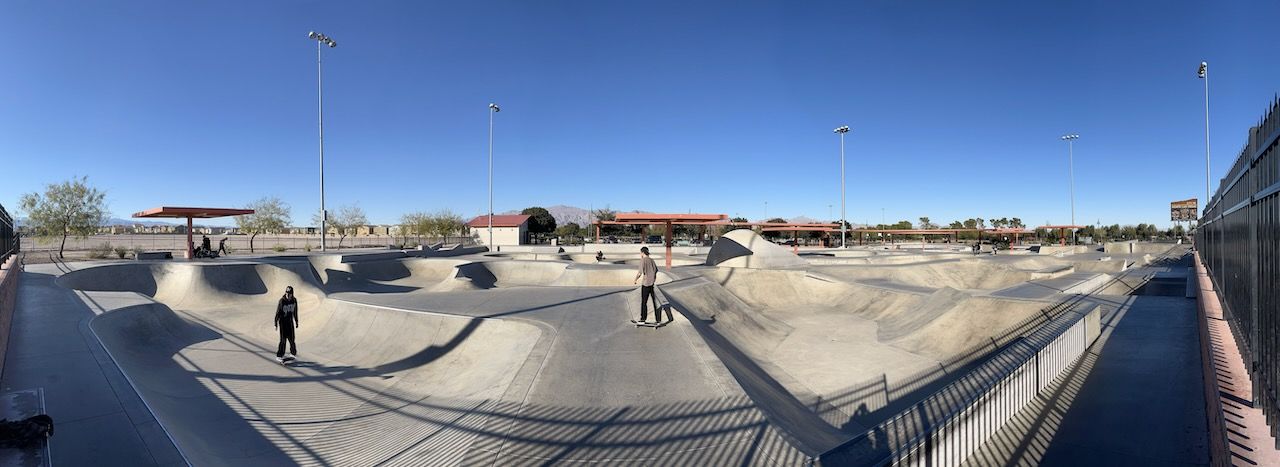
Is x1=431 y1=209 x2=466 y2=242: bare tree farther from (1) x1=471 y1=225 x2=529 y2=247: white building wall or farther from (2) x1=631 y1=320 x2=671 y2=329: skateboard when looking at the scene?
(2) x1=631 y1=320 x2=671 y2=329: skateboard

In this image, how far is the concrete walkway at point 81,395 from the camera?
3.53 meters

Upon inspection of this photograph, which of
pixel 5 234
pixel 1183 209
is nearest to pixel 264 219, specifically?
pixel 5 234

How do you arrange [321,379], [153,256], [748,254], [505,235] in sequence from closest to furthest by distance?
[321,379]
[153,256]
[748,254]
[505,235]

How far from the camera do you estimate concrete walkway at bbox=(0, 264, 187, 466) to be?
353 centimetres

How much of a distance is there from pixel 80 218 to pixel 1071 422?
43.1 meters

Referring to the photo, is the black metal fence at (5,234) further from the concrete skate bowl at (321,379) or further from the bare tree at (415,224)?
the bare tree at (415,224)

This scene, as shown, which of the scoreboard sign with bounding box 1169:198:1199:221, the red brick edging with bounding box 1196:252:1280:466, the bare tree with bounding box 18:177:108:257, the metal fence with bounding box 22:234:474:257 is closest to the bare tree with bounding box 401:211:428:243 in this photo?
the metal fence with bounding box 22:234:474:257

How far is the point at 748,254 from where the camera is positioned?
23.3 metres

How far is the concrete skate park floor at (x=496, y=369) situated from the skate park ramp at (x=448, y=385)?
31mm

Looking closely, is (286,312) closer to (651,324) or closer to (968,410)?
(651,324)

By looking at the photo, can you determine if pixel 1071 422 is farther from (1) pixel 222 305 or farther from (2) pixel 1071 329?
(1) pixel 222 305

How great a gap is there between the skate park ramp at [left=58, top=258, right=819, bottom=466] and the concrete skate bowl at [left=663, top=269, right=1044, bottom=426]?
241cm

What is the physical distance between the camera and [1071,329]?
7039 millimetres

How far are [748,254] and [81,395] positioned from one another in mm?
21608
